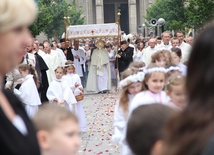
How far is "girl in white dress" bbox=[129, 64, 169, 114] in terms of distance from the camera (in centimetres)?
588

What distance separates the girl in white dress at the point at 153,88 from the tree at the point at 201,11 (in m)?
17.7

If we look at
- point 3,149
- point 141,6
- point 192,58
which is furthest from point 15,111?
point 141,6

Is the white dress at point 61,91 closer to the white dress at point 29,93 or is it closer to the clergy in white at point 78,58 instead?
the white dress at point 29,93

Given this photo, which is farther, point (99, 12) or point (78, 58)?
point (99, 12)

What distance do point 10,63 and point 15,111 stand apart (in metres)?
0.33

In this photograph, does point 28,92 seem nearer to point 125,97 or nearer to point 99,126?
point 99,126

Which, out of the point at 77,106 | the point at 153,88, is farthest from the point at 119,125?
the point at 77,106

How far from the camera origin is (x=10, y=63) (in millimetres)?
2473

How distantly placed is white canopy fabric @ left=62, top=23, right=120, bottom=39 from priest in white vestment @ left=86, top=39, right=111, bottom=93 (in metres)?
0.50

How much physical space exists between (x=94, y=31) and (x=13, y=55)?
62.8 ft

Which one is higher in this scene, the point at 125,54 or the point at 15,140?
the point at 15,140

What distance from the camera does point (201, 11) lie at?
81.0 ft

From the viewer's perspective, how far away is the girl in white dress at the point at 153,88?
5.88 metres

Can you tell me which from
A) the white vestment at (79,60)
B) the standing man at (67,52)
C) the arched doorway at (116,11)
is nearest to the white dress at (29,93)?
the standing man at (67,52)
